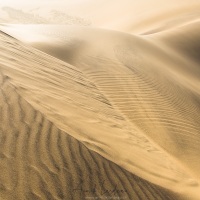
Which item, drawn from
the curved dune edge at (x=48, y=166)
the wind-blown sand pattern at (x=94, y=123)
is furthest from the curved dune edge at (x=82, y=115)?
the curved dune edge at (x=48, y=166)

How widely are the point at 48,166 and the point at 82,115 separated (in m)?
1.35

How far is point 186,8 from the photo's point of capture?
20.6 metres

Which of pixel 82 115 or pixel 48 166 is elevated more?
pixel 82 115

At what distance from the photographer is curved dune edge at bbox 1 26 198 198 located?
3490 mm

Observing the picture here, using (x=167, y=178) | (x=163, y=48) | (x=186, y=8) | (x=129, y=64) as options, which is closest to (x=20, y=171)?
(x=167, y=178)

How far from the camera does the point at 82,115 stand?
13.4ft

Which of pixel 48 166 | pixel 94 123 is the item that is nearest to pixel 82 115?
pixel 94 123

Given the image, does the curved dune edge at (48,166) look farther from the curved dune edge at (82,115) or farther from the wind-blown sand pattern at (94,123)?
the curved dune edge at (82,115)

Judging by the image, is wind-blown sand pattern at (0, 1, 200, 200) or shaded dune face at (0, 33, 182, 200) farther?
wind-blown sand pattern at (0, 1, 200, 200)

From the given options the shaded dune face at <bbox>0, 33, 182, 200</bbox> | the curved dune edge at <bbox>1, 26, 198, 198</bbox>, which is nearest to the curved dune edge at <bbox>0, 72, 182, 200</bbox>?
the shaded dune face at <bbox>0, 33, 182, 200</bbox>

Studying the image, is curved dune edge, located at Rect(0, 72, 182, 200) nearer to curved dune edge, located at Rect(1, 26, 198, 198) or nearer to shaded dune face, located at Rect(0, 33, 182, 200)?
shaded dune face, located at Rect(0, 33, 182, 200)

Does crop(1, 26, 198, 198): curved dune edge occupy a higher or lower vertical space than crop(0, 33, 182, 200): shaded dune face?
higher

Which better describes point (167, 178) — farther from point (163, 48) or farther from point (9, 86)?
point (163, 48)

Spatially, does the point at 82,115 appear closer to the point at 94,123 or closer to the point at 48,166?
the point at 94,123
